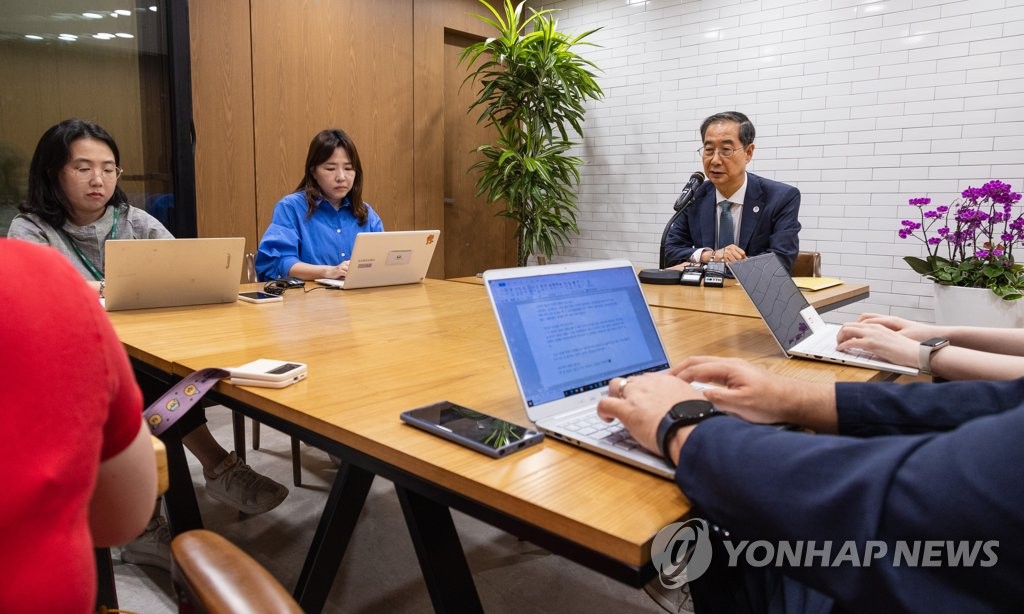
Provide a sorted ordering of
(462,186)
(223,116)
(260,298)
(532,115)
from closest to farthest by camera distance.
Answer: (260,298) → (223,116) → (532,115) → (462,186)

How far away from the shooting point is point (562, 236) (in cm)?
591

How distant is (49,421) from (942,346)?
4.76 feet

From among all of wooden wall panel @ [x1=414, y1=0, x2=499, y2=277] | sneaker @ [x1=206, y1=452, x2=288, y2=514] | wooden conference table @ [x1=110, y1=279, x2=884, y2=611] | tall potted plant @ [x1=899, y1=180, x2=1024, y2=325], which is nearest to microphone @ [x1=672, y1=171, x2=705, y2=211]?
wooden conference table @ [x1=110, y1=279, x2=884, y2=611]

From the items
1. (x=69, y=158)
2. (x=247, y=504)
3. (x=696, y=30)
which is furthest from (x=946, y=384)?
(x=696, y=30)

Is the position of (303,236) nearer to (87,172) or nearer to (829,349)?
(87,172)

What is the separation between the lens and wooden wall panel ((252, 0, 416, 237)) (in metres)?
4.47

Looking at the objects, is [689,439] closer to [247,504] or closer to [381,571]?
[381,571]

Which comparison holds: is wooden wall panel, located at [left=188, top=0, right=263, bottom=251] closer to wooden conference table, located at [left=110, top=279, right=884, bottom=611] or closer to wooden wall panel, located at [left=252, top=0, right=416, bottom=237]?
wooden wall panel, located at [left=252, top=0, right=416, bottom=237]

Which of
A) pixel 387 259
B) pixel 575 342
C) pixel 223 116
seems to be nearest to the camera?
pixel 575 342

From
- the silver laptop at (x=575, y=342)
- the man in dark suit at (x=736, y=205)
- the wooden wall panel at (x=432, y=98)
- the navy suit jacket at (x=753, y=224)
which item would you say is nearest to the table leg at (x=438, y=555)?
the silver laptop at (x=575, y=342)

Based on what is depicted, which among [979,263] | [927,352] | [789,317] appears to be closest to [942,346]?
[927,352]

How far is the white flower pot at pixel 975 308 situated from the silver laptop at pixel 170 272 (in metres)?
3.58

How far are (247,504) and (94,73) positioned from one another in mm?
2749

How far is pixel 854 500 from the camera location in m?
0.67
